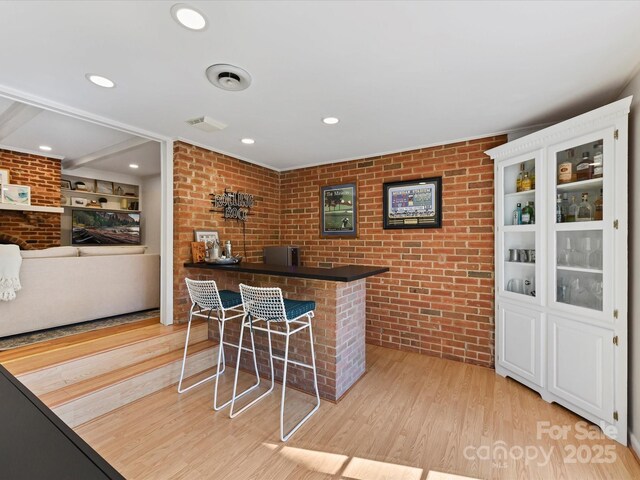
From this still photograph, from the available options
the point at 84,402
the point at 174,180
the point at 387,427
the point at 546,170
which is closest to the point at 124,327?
the point at 84,402

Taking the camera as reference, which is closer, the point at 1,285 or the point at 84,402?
the point at 84,402

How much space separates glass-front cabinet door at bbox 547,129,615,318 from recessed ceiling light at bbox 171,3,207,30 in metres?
2.55

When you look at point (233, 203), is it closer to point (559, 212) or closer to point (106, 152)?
point (106, 152)

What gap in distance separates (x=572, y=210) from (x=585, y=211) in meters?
0.10

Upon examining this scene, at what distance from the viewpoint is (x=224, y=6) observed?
127cm

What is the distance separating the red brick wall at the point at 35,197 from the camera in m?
4.01

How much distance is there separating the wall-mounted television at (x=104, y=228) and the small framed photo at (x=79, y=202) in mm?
107

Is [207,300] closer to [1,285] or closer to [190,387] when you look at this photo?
[190,387]

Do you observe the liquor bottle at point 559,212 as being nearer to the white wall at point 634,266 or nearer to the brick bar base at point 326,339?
the white wall at point 634,266

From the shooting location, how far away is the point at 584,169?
6.98 ft

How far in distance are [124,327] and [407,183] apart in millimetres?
3392

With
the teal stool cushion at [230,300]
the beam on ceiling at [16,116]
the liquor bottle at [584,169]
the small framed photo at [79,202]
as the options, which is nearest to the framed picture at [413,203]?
the liquor bottle at [584,169]

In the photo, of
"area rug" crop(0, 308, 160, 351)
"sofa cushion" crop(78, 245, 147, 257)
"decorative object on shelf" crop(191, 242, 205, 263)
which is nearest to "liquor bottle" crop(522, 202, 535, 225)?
"decorative object on shelf" crop(191, 242, 205, 263)

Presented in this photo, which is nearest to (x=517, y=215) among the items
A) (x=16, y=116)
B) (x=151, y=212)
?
(x=16, y=116)
